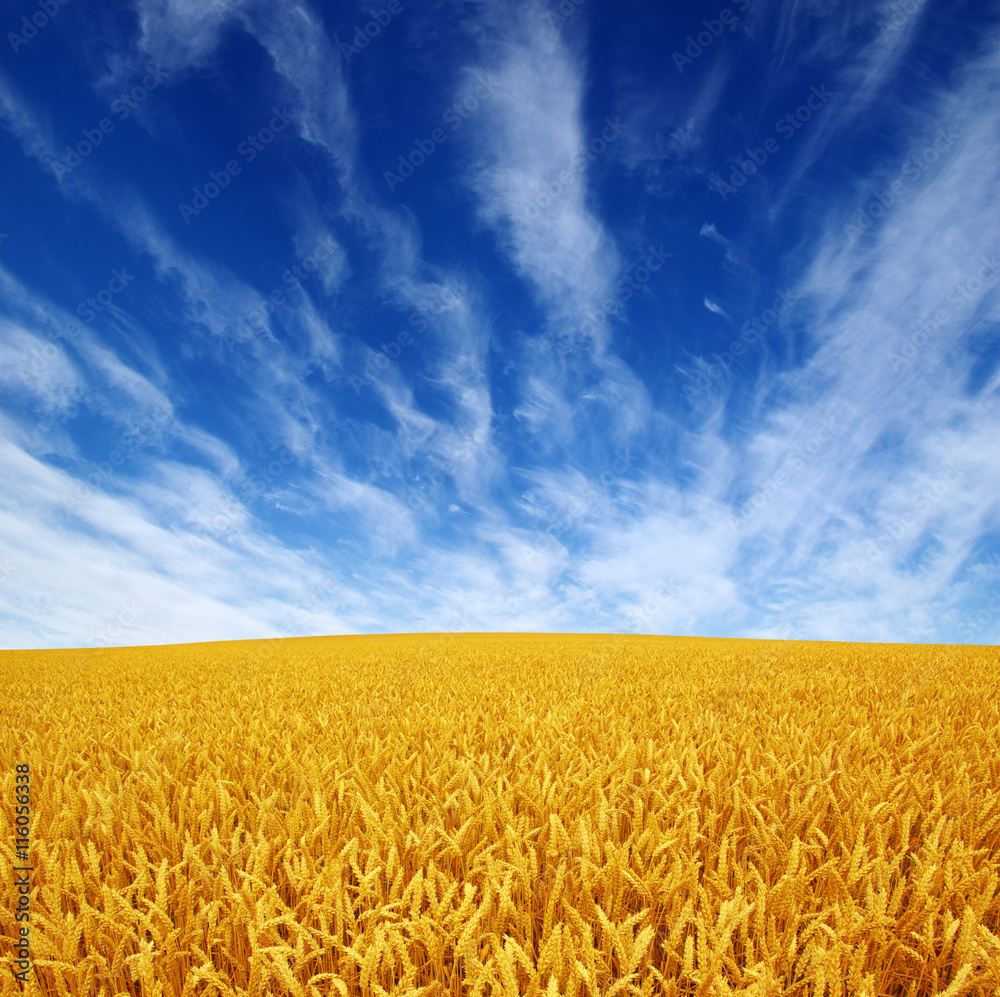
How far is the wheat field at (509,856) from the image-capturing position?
54.0 inches

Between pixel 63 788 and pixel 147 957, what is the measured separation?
5.35 feet

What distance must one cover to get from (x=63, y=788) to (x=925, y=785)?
3.86 metres

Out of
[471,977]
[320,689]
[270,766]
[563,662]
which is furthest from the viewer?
[563,662]

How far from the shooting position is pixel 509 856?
5.84ft

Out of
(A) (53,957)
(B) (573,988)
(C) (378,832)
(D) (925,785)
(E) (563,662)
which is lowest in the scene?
(A) (53,957)

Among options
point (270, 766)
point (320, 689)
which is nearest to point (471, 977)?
point (270, 766)

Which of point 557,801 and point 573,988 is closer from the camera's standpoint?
point 573,988

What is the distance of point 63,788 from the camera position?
2.46m

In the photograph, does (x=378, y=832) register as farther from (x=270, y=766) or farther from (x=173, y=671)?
(x=173, y=671)

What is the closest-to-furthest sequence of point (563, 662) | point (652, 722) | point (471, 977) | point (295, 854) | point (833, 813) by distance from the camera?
1. point (471, 977)
2. point (295, 854)
3. point (833, 813)
4. point (652, 722)
5. point (563, 662)

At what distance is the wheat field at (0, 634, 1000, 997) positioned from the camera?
4.50 ft

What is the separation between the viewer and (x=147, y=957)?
1289mm

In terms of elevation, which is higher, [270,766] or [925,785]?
[925,785]

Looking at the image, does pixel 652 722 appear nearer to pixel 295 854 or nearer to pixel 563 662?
pixel 295 854
